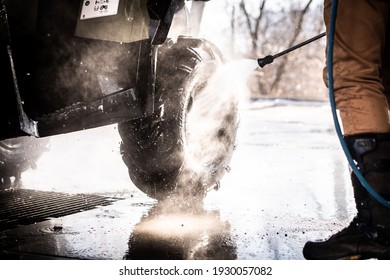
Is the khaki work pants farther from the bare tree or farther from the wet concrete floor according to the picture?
the bare tree

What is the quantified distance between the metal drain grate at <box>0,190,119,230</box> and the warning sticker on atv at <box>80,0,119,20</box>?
1068 millimetres

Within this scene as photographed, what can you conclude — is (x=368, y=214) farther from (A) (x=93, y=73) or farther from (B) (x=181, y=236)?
(A) (x=93, y=73)

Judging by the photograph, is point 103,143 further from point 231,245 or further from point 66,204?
point 231,245

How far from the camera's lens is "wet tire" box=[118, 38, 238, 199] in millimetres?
2322

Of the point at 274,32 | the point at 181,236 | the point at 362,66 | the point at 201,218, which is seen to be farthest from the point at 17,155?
the point at 274,32

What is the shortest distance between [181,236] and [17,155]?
1858 millimetres

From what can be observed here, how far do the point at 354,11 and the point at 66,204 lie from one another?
75.8 inches

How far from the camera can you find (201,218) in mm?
2311

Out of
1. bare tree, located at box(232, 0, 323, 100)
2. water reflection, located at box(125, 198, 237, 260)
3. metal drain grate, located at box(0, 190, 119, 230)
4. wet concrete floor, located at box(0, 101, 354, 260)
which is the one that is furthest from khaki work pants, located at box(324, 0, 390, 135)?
bare tree, located at box(232, 0, 323, 100)

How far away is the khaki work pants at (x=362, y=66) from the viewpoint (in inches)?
61.9

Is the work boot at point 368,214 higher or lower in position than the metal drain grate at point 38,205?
higher

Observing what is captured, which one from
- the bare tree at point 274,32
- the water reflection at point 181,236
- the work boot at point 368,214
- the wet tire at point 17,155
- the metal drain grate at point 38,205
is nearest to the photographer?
the work boot at point 368,214

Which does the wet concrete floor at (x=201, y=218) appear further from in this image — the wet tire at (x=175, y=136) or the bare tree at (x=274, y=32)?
the bare tree at (x=274, y=32)

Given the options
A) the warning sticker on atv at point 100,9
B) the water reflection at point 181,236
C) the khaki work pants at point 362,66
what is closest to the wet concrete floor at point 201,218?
the water reflection at point 181,236
